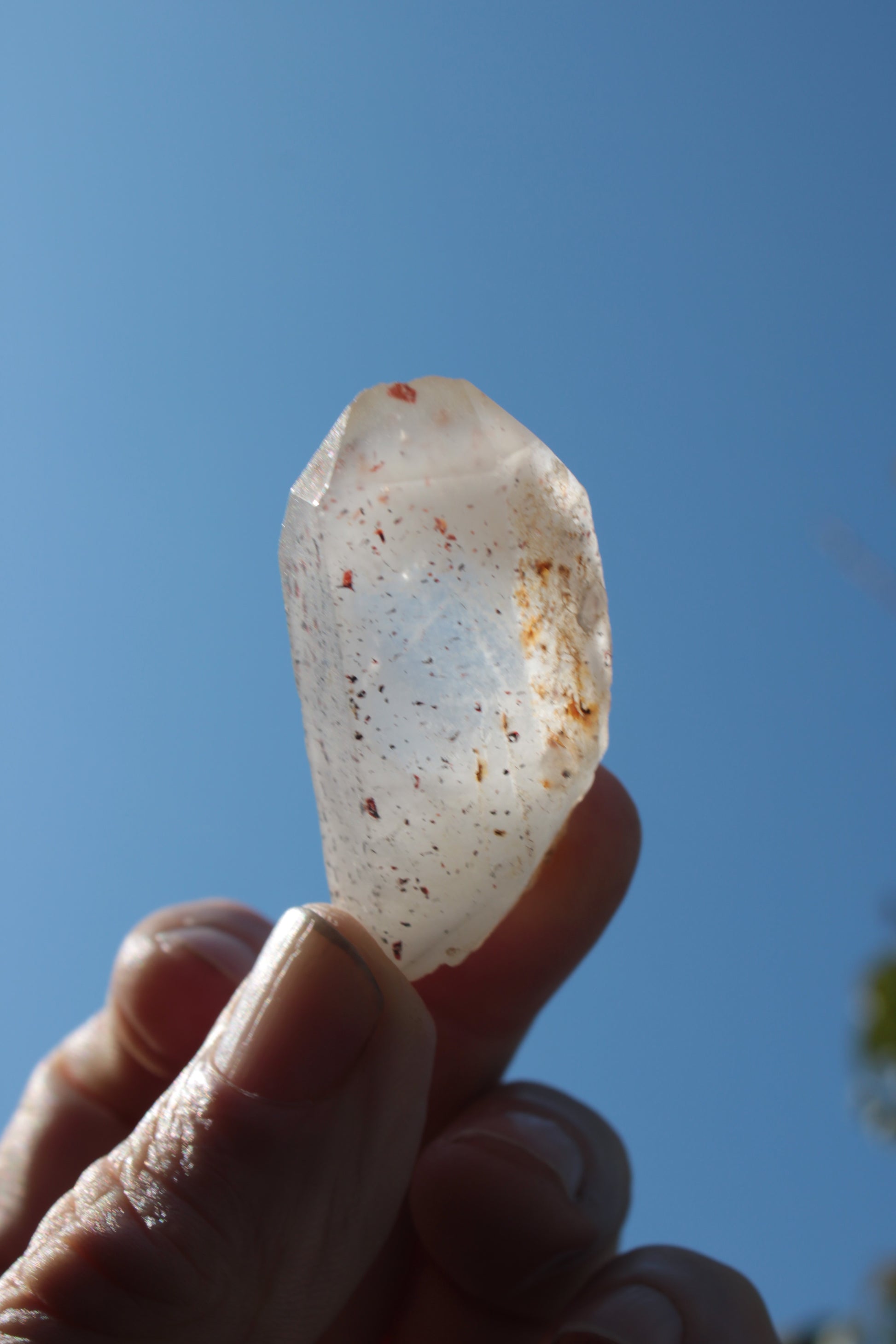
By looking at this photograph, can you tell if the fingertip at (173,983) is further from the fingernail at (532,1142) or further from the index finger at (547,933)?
the fingernail at (532,1142)

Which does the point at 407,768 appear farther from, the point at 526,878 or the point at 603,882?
the point at 603,882

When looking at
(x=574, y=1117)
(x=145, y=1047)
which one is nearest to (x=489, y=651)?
(x=574, y=1117)

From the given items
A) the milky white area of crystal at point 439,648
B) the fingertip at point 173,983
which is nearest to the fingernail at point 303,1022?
the milky white area of crystal at point 439,648

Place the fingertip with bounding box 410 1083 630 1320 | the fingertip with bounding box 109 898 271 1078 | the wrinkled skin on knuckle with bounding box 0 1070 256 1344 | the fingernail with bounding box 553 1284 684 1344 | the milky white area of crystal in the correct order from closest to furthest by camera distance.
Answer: the wrinkled skin on knuckle with bounding box 0 1070 256 1344 → the milky white area of crystal → the fingernail with bounding box 553 1284 684 1344 → the fingertip with bounding box 410 1083 630 1320 → the fingertip with bounding box 109 898 271 1078

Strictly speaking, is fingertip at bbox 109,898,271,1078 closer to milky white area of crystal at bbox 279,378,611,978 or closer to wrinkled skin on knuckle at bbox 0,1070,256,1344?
milky white area of crystal at bbox 279,378,611,978

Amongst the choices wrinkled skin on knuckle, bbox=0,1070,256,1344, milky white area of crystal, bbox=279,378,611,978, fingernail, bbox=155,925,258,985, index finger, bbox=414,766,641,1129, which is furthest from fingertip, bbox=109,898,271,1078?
wrinkled skin on knuckle, bbox=0,1070,256,1344

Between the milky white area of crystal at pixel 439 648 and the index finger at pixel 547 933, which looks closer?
the milky white area of crystal at pixel 439 648
